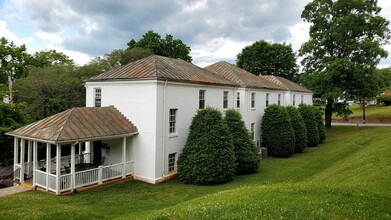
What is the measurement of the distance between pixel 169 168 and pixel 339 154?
16765 mm

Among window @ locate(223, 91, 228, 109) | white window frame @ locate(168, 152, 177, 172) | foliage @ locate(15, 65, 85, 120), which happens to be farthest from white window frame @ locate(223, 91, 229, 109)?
foliage @ locate(15, 65, 85, 120)

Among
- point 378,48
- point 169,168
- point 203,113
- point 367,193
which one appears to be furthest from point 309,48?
point 367,193

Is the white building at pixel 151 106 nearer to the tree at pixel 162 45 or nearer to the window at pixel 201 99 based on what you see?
the window at pixel 201 99

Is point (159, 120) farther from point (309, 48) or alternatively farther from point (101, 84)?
point (309, 48)

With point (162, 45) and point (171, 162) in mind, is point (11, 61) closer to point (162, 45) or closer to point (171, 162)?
point (162, 45)

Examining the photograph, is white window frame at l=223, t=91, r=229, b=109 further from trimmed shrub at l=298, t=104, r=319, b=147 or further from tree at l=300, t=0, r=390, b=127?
tree at l=300, t=0, r=390, b=127

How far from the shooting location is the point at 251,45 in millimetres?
58531

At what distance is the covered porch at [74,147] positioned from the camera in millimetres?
15336

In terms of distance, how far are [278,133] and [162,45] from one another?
97.0 ft

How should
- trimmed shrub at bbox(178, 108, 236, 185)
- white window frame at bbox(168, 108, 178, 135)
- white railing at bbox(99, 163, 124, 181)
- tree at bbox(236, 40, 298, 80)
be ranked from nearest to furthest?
white railing at bbox(99, 163, 124, 181)
trimmed shrub at bbox(178, 108, 236, 185)
white window frame at bbox(168, 108, 178, 135)
tree at bbox(236, 40, 298, 80)

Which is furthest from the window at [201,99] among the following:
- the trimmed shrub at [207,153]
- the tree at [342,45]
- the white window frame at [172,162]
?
the tree at [342,45]

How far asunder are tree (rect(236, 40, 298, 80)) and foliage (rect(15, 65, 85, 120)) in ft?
114

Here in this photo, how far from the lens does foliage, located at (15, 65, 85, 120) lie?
30141 millimetres

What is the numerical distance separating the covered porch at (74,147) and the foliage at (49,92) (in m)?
12.2
